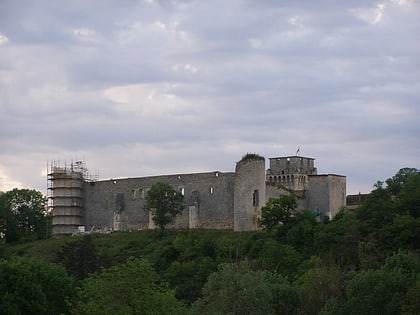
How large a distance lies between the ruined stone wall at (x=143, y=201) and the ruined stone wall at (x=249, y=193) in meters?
2.60

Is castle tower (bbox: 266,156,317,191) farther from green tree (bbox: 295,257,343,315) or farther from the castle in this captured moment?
green tree (bbox: 295,257,343,315)

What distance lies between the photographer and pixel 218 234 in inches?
2702

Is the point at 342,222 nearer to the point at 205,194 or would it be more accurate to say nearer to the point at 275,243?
the point at 275,243

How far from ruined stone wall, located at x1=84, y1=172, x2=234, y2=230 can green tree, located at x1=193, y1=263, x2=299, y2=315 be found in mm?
24354

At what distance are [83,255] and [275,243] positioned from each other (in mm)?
10600

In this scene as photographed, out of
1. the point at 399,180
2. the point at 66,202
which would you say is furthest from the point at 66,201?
the point at 399,180

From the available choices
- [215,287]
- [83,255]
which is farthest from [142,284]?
[83,255]

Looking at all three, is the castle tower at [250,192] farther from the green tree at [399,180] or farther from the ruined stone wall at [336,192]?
the green tree at [399,180]

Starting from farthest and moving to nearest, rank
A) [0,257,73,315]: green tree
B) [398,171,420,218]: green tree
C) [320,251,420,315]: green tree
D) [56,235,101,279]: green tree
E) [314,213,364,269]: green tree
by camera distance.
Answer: [398,171,420,218]: green tree → [56,235,101,279]: green tree → [314,213,364,269]: green tree → [0,257,73,315]: green tree → [320,251,420,315]: green tree

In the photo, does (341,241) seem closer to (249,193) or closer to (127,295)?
(249,193)

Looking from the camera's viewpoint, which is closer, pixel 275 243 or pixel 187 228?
pixel 275 243

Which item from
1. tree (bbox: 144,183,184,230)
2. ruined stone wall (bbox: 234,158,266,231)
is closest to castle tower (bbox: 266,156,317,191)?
ruined stone wall (bbox: 234,158,266,231)

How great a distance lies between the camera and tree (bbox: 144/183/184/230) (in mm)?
71438

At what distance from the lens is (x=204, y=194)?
7431cm
